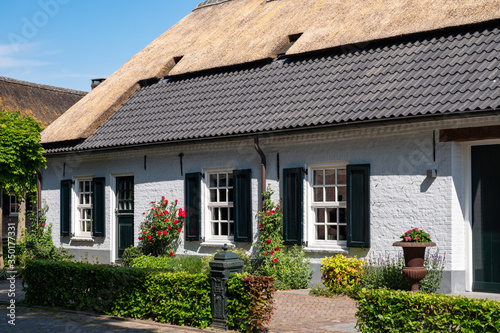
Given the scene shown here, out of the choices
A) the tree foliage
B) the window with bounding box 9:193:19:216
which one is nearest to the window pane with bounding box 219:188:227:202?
the tree foliage

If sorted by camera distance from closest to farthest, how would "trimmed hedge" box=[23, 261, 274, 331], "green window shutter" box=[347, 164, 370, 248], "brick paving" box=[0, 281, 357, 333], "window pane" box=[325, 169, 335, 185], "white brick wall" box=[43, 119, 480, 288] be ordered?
"trimmed hedge" box=[23, 261, 274, 331] < "brick paving" box=[0, 281, 357, 333] < "white brick wall" box=[43, 119, 480, 288] < "green window shutter" box=[347, 164, 370, 248] < "window pane" box=[325, 169, 335, 185]

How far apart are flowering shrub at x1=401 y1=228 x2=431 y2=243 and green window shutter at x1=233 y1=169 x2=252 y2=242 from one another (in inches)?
149

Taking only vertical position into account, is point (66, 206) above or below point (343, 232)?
above

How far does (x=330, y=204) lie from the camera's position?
456 inches

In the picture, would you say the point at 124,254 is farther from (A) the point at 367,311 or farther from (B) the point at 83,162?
(A) the point at 367,311

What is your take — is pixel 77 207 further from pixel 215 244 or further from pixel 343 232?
pixel 343 232

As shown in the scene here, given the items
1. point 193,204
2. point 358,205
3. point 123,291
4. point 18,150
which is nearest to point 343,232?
point 358,205

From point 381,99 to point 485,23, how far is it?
226cm

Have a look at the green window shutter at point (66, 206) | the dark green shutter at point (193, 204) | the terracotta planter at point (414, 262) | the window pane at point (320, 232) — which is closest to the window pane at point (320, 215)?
the window pane at point (320, 232)

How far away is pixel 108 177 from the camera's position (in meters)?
15.7

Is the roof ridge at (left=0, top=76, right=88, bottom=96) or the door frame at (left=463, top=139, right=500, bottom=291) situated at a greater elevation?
the roof ridge at (left=0, top=76, right=88, bottom=96)

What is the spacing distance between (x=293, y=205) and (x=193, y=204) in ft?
8.91

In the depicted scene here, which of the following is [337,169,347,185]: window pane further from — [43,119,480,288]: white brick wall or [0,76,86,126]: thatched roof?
[0,76,86,126]: thatched roof

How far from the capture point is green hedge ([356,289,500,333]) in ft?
19.5
